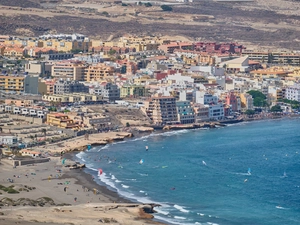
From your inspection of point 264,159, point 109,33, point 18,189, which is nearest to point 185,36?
point 109,33

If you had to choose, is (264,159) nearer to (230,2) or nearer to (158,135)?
(158,135)

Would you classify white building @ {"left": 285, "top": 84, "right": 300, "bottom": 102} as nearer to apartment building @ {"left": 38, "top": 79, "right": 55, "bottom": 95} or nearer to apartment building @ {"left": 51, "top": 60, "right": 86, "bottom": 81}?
apartment building @ {"left": 51, "top": 60, "right": 86, "bottom": 81}

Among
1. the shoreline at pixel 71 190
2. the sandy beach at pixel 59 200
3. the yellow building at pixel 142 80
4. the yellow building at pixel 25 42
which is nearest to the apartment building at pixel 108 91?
the yellow building at pixel 142 80

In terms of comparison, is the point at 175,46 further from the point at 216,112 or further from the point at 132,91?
the point at 216,112

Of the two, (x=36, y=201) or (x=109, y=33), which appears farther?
(x=109, y=33)

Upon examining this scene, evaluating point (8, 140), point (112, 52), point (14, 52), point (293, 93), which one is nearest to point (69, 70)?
point (14, 52)

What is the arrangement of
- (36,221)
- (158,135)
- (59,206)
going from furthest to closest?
(158,135) → (59,206) → (36,221)
